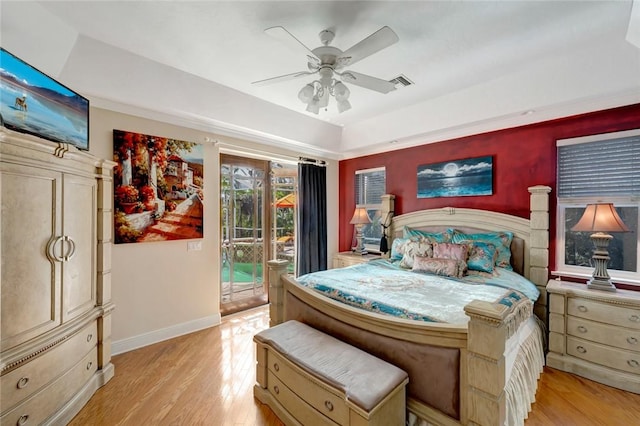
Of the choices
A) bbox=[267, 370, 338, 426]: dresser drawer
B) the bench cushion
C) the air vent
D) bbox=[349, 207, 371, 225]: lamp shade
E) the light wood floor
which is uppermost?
the air vent

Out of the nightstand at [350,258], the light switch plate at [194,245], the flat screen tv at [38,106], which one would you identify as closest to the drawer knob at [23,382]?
the flat screen tv at [38,106]

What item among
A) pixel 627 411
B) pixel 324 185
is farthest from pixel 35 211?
pixel 627 411

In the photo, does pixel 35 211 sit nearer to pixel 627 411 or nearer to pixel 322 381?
pixel 322 381

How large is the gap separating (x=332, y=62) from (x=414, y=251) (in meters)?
2.27

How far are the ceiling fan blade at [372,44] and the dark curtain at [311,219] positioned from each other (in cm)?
262

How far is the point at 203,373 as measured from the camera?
2408 millimetres

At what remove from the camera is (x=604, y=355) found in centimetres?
224

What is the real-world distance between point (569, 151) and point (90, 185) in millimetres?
4634

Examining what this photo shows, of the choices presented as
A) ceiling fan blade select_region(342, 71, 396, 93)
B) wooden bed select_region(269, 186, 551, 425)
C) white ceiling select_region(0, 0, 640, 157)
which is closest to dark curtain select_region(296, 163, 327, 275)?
white ceiling select_region(0, 0, 640, 157)

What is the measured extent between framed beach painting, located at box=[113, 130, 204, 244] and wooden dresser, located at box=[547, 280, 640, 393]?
156 inches

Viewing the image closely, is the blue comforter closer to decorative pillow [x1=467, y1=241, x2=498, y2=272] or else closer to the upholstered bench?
decorative pillow [x1=467, y1=241, x2=498, y2=272]

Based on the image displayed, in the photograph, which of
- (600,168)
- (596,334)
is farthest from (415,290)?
(600,168)

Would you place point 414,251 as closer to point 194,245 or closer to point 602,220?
point 602,220

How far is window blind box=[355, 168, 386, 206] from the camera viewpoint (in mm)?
4551
